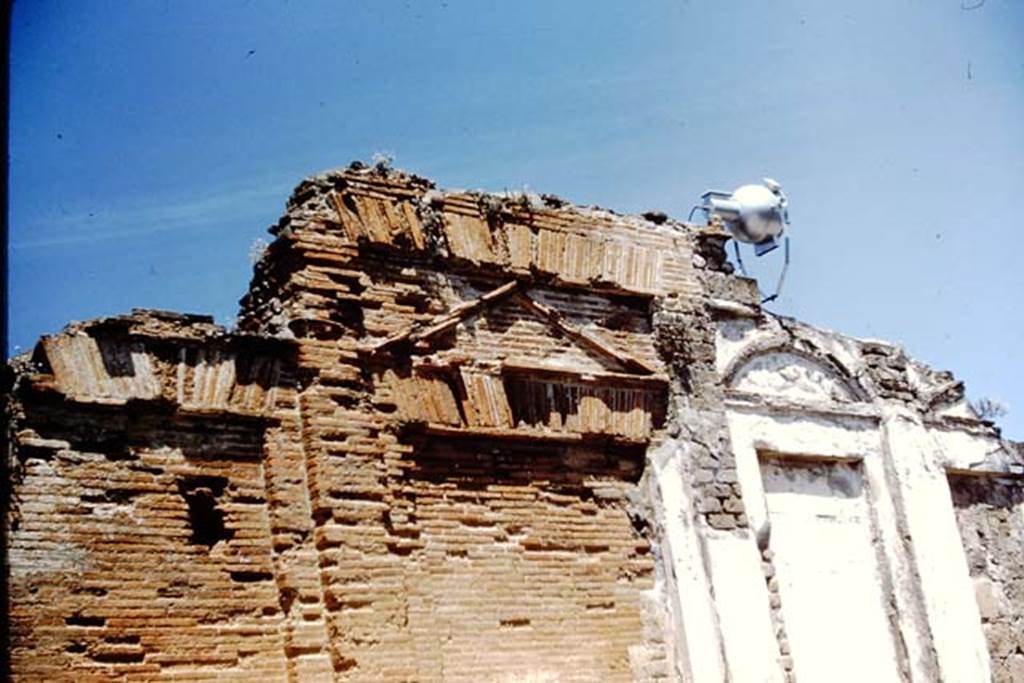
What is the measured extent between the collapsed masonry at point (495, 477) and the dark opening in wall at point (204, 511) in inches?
0.5

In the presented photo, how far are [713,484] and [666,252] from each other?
5.10 feet

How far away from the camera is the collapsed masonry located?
18.4 ft

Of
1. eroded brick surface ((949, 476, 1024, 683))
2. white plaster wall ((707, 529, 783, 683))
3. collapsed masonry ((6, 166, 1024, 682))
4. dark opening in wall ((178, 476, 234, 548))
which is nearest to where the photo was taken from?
collapsed masonry ((6, 166, 1024, 682))

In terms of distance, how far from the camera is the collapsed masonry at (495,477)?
561 cm

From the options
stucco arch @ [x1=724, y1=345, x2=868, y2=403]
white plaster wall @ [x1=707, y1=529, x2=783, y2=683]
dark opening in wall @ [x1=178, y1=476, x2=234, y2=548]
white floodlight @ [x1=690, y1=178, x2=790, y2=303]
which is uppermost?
white floodlight @ [x1=690, y1=178, x2=790, y2=303]

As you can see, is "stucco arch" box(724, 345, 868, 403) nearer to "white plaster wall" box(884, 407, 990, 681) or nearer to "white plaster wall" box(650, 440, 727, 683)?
"white plaster wall" box(884, 407, 990, 681)

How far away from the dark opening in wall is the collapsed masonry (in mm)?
14

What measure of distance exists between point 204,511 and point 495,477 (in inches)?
63.3

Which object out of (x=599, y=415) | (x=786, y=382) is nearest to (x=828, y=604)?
(x=786, y=382)

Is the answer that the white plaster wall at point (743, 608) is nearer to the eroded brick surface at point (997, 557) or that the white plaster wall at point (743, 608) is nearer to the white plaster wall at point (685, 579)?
the white plaster wall at point (685, 579)

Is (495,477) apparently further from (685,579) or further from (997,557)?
(997,557)

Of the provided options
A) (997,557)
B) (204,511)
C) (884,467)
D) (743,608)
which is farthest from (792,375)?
(204,511)

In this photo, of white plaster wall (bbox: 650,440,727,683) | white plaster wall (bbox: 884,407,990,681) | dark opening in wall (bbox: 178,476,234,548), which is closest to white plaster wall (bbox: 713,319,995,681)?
white plaster wall (bbox: 884,407,990,681)

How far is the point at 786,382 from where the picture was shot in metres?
8.13
